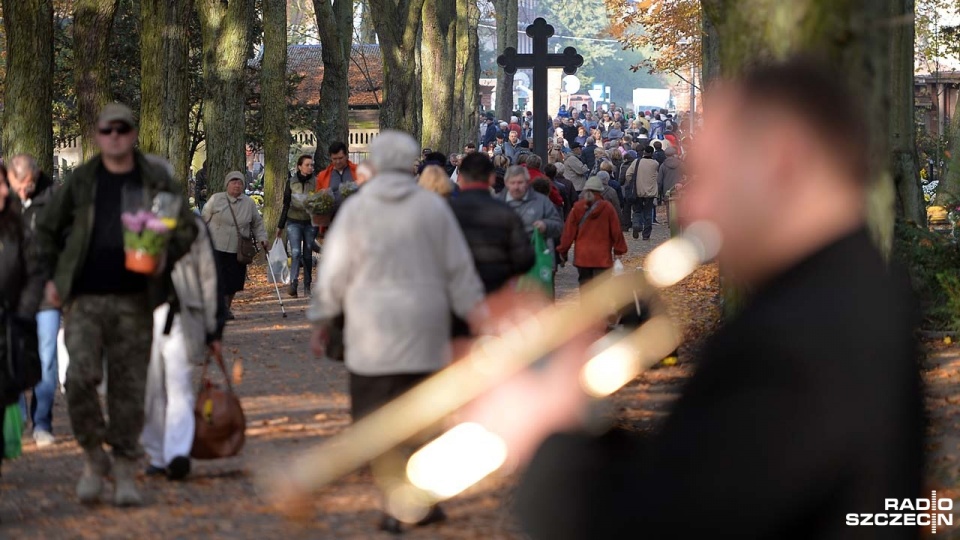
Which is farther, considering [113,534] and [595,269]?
[595,269]

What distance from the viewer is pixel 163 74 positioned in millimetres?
21594

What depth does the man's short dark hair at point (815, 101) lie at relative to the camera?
6.78 ft

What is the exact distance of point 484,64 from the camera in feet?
483

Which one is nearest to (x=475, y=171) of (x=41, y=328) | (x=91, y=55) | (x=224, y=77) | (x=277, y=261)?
(x=41, y=328)

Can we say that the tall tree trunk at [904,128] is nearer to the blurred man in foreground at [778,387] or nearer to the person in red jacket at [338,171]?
the person in red jacket at [338,171]

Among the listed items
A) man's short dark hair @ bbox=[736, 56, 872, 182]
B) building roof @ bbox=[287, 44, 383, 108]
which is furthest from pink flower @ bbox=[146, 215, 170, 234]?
building roof @ bbox=[287, 44, 383, 108]

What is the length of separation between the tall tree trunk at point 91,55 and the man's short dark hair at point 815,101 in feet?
61.4

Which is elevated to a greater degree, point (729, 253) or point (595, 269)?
point (729, 253)

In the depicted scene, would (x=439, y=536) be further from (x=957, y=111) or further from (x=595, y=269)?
(x=957, y=111)

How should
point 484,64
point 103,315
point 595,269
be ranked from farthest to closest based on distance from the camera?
1. point 484,64
2. point 595,269
3. point 103,315

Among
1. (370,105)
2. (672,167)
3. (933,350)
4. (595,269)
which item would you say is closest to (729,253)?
(933,350)

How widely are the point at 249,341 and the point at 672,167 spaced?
1822cm


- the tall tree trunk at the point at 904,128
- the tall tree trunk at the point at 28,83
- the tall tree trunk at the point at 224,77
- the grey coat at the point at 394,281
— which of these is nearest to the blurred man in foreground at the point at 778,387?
the grey coat at the point at 394,281

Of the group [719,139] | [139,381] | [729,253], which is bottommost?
[139,381]
